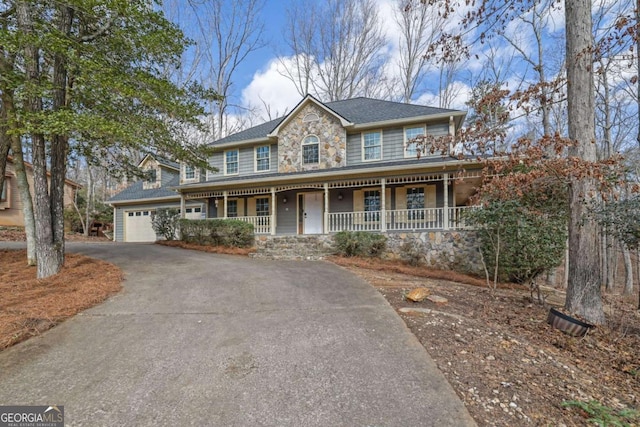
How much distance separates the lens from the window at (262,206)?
1348cm

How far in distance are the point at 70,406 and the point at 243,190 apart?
1075cm

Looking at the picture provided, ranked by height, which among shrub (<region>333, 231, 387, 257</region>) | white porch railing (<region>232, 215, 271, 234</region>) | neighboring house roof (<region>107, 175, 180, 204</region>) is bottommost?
shrub (<region>333, 231, 387, 257</region>)

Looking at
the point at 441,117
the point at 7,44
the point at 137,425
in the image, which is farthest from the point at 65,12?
the point at 441,117

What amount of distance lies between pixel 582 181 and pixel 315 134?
9.55 meters

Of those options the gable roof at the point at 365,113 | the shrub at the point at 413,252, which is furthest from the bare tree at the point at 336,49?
the shrub at the point at 413,252

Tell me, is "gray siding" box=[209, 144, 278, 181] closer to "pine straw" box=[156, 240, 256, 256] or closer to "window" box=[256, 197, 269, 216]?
"window" box=[256, 197, 269, 216]

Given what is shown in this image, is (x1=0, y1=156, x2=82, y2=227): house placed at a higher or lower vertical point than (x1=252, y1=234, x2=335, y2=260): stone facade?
higher

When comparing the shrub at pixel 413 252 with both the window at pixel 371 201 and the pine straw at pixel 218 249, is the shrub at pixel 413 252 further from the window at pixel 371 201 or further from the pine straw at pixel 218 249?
the pine straw at pixel 218 249

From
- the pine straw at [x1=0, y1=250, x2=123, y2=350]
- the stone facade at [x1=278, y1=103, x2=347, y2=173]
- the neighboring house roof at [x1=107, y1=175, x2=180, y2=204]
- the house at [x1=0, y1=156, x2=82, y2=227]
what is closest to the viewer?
the pine straw at [x1=0, y1=250, x2=123, y2=350]

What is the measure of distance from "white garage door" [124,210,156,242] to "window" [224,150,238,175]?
643 centimetres

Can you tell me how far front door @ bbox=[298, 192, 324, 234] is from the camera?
40.9 feet

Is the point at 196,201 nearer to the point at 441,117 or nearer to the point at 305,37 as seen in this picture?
the point at 441,117

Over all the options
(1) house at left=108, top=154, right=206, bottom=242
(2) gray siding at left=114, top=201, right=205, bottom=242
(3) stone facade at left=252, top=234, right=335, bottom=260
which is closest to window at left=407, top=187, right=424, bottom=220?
(3) stone facade at left=252, top=234, right=335, bottom=260

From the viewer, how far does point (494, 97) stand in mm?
4871
